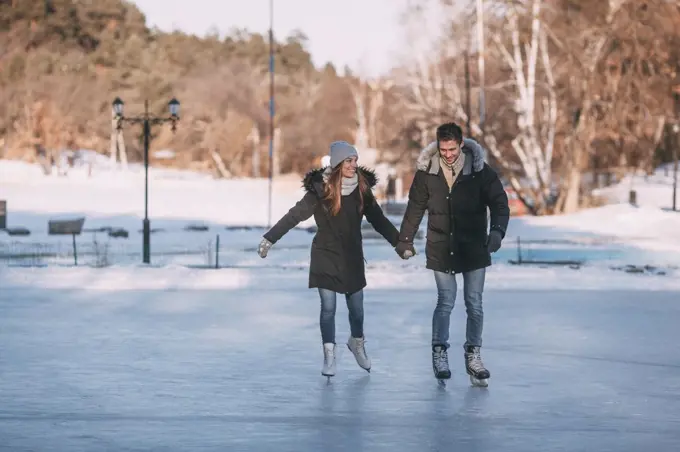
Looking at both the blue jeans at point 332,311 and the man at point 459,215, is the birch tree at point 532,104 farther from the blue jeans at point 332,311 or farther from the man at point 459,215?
the man at point 459,215

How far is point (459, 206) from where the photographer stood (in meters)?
9.82

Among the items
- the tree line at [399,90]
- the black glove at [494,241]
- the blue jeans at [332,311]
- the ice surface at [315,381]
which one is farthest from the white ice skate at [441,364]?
the tree line at [399,90]

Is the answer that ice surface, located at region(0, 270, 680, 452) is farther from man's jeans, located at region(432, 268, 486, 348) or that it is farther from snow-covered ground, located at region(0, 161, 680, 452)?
man's jeans, located at region(432, 268, 486, 348)

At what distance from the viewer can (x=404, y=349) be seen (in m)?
12.4

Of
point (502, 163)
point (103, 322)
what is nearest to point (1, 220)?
point (502, 163)

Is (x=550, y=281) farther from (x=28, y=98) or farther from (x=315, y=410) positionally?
(x=28, y=98)

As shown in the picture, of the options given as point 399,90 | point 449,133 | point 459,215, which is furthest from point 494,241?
point 399,90

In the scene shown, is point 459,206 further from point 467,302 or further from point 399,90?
point 399,90

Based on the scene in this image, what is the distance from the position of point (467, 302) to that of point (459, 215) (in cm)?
63

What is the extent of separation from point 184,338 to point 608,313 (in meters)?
5.17

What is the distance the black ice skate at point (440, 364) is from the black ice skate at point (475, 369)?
15 cm

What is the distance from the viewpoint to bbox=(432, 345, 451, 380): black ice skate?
10.0m

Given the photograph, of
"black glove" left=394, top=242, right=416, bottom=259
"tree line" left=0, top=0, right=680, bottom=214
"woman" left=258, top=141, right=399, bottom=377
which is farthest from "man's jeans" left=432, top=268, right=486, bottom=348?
"tree line" left=0, top=0, right=680, bottom=214

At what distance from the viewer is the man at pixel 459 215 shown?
384 inches
